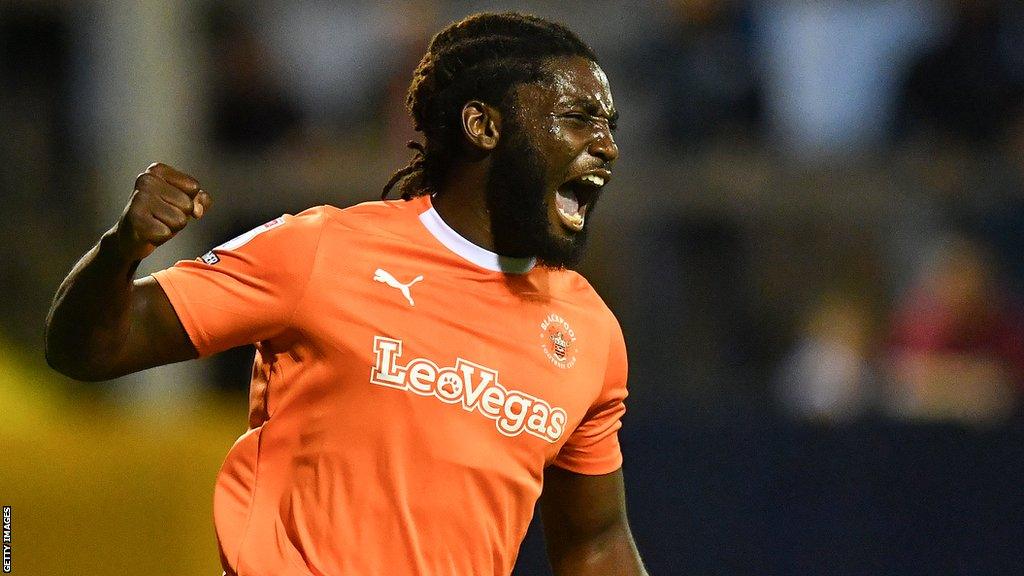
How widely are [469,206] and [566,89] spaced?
347mm

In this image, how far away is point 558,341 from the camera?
3.62 metres

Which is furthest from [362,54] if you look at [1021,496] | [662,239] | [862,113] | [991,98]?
[1021,496]

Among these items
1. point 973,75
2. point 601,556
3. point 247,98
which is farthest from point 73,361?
point 247,98

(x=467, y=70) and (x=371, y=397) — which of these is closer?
(x=371, y=397)

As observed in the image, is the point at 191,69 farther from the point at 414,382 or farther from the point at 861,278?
the point at 414,382

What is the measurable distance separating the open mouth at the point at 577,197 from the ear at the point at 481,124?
0.19 meters

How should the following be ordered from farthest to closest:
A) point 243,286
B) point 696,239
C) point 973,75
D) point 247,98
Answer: point 247,98, point 696,239, point 973,75, point 243,286

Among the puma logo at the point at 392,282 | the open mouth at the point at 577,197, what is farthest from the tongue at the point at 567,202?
the puma logo at the point at 392,282

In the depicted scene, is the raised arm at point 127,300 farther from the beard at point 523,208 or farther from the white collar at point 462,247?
the beard at point 523,208

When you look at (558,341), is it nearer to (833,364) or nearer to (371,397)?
(371,397)

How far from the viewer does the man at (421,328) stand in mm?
3254

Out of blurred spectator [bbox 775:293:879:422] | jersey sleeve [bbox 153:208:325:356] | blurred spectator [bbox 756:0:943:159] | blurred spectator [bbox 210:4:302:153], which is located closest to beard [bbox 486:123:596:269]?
jersey sleeve [bbox 153:208:325:356]

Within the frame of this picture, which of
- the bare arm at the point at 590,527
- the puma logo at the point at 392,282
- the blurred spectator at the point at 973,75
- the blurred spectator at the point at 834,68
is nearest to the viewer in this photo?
the puma logo at the point at 392,282

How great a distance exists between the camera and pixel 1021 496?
18.6 feet
